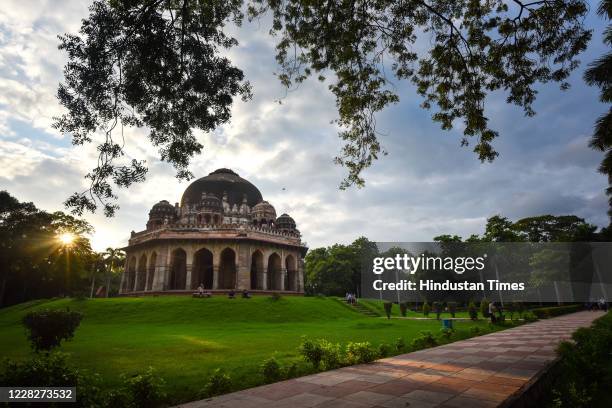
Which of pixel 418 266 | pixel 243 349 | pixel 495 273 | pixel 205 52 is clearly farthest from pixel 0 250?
pixel 495 273

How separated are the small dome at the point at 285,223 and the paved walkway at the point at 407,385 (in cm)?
3205

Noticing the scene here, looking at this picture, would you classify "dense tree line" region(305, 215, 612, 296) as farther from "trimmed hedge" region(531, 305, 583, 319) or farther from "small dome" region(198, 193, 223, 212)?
"small dome" region(198, 193, 223, 212)

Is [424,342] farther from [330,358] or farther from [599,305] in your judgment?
[599,305]

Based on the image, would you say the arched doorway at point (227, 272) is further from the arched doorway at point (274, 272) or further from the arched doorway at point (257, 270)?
the arched doorway at point (274, 272)

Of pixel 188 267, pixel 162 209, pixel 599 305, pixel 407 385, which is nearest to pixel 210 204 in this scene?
pixel 162 209

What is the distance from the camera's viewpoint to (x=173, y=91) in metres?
7.82

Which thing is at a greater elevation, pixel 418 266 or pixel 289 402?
pixel 418 266

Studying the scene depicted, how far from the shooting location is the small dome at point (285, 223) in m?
40.0

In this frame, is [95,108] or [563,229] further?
[563,229]

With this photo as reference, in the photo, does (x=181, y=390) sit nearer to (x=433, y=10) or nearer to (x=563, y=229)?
(x=433, y=10)

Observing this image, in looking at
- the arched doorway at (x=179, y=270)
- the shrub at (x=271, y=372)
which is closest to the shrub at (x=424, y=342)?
the shrub at (x=271, y=372)

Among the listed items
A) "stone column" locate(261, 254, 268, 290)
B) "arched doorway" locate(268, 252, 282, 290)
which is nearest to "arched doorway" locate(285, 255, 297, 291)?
"arched doorway" locate(268, 252, 282, 290)

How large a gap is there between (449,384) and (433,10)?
7.09 meters

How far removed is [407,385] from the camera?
Result: 221 inches
